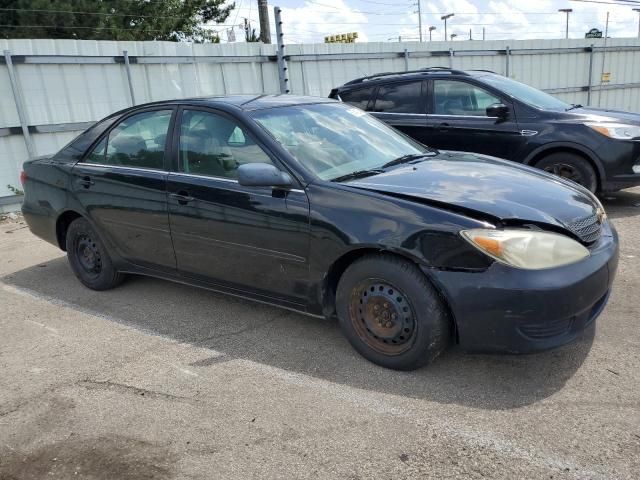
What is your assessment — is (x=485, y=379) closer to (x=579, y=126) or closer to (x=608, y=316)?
(x=608, y=316)

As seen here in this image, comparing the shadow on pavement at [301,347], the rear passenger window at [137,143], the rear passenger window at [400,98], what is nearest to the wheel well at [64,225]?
the shadow on pavement at [301,347]

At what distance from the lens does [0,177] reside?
8586mm

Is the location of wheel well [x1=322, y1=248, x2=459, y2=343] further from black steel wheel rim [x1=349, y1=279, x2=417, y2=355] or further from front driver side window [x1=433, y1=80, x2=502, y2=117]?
front driver side window [x1=433, y1=80, x2=502, y2=117]

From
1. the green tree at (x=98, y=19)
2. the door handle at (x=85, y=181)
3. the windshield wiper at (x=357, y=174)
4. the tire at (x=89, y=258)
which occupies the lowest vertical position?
the tire at (x=89, y=258)

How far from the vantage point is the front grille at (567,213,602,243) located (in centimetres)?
307

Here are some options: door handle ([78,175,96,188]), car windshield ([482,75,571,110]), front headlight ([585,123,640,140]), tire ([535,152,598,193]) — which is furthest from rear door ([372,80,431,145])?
door handle ([78,175,96,188])

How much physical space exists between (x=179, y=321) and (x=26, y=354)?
40.9 inches

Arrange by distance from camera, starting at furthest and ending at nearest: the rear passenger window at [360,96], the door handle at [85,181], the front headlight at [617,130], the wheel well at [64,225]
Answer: the rear passenger window at [360,96], the front headlight at [617,130], the wheel well at [64,225], the door handle at [85,181]

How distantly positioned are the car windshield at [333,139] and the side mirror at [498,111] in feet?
8.42

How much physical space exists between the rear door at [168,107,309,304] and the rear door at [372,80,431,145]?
152 inches

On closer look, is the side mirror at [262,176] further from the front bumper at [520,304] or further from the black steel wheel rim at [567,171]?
the black steel wheel rim at [567,171]

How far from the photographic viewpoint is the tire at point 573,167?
631cm

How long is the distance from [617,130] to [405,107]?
2.50 metres

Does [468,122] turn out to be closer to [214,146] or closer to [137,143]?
[214,146]
